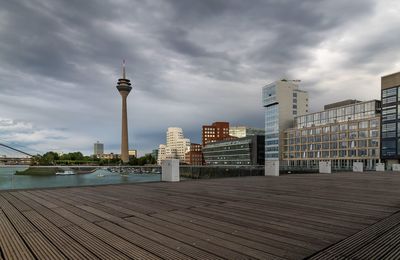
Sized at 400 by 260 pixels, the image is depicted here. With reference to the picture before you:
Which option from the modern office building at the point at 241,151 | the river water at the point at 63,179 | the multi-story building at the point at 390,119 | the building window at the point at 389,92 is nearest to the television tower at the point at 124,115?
the modern office building at the point at 241,151

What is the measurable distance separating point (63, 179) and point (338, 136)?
304 feet

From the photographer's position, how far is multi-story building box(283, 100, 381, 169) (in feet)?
263

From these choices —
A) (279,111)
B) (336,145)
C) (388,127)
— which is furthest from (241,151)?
(388,127)

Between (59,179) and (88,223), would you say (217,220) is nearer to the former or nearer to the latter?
(88,223)

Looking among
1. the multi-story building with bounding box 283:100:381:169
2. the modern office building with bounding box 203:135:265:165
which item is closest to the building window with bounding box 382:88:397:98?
the multi-story building with bounding box 283:100:381:169

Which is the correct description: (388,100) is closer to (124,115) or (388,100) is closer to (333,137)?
(333,137)

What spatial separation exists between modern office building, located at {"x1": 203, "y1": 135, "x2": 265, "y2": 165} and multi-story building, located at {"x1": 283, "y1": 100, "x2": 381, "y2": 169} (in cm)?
1719

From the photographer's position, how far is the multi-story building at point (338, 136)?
8006cm

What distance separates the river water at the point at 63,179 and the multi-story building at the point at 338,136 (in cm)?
6774

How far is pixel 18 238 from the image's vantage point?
4070 millimetres

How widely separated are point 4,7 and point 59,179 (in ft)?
36.1

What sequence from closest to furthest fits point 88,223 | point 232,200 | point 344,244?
1. point 344,244
2. point 88,223
3. point 232,200

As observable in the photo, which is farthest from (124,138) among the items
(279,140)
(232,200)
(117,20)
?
(232,200)

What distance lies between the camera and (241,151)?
13025 centimetres
